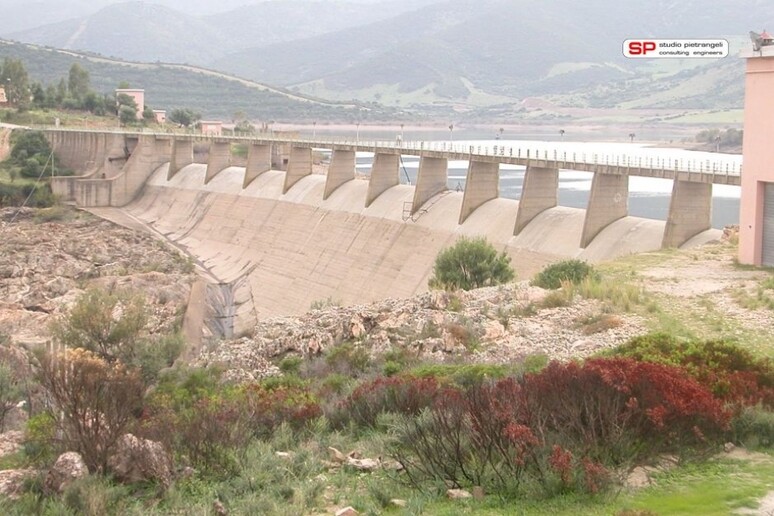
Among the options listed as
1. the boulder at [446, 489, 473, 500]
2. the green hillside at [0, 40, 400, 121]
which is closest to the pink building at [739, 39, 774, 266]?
the boulder at [446, 489, 473, 500]

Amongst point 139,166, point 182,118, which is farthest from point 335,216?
point 182,118

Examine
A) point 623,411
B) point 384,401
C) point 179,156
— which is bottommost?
point 384,401

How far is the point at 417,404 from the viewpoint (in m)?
12.1

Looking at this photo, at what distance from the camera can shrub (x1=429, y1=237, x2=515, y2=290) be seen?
26.5m

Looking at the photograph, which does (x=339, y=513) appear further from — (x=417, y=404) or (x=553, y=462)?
(x=417, y=404)

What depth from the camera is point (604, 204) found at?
30.6m

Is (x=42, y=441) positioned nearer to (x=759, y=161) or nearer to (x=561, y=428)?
(x=561, y=428)

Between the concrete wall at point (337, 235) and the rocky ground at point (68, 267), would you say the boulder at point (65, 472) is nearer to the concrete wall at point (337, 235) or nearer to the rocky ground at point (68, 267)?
the rocky ground at point (68, 267)

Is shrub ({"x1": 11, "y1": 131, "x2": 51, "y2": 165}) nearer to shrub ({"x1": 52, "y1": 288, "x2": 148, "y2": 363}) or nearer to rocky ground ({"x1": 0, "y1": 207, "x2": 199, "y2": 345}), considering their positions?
rocky ground ({"x1": 0, "y1": 207, "x2": 199, "y2": 345})

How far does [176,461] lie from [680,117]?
121 m

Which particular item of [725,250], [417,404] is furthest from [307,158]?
[417,404]

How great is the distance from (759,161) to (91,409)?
15.6 meters

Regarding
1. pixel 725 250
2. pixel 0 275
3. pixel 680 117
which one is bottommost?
pixel 0 275

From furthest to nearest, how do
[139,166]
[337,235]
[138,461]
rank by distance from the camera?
[139,166]
[337,235]
[138,461]
